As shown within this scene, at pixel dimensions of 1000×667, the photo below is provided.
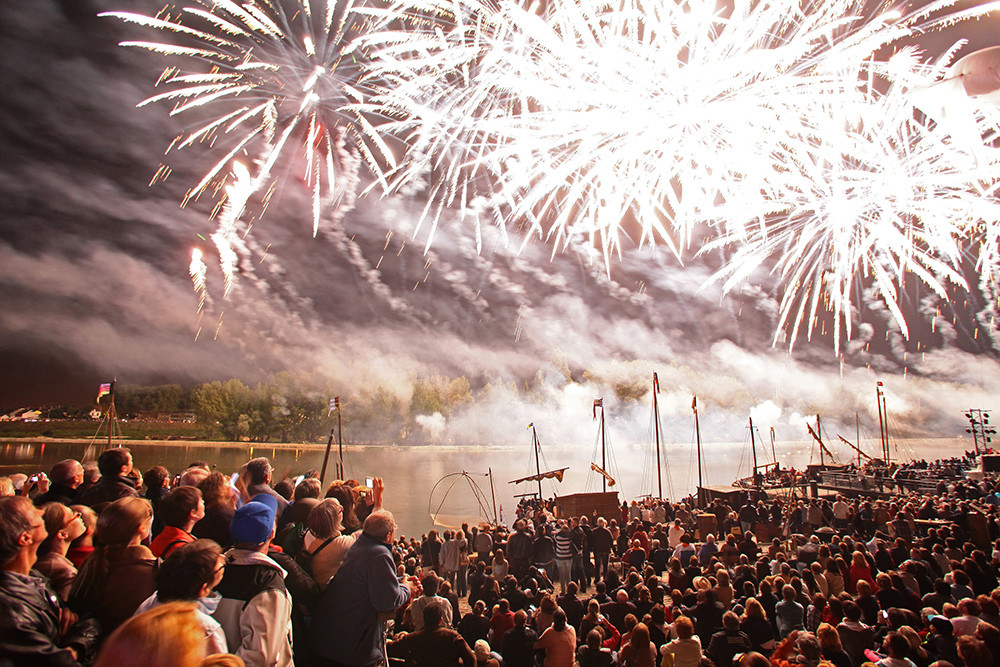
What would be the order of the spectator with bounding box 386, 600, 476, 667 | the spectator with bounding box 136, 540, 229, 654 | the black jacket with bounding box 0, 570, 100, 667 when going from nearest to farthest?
the black jacket with bounding box 0, 570, 100, 667, the spectator with bounding box 136, 540, 229, 654, the spectator with bounding box 386, 600, 476, 667

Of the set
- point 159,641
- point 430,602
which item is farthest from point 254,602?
point 430,602

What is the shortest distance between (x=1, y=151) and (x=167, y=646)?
55.3 meters

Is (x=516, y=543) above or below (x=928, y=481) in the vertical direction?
above

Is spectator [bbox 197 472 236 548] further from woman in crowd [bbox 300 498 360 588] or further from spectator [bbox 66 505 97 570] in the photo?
spectator [bbox 66 505 97 570]

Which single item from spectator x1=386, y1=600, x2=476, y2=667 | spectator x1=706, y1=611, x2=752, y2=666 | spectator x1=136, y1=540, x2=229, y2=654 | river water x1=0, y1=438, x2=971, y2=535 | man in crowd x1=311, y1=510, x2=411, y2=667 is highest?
spectator x1=136, y1=540, x2=229, y2=654

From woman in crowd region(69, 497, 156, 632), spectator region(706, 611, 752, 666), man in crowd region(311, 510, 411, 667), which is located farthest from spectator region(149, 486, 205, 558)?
spectator region(706, 611, 752, 666)

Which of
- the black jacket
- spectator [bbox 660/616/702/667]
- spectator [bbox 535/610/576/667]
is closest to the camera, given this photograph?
the black jacket

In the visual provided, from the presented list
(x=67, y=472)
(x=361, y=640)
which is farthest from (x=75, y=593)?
(x=67, y=472)

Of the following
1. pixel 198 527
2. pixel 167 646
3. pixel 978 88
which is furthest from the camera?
pixel 978 88

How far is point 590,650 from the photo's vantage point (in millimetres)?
4785

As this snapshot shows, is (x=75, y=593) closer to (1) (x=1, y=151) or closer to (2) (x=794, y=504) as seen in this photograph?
(2) (x=794, y=504)

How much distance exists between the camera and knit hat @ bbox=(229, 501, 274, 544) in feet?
8.91

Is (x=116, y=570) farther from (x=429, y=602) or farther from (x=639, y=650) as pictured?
(x=639, y=650)

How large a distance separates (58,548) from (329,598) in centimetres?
171
